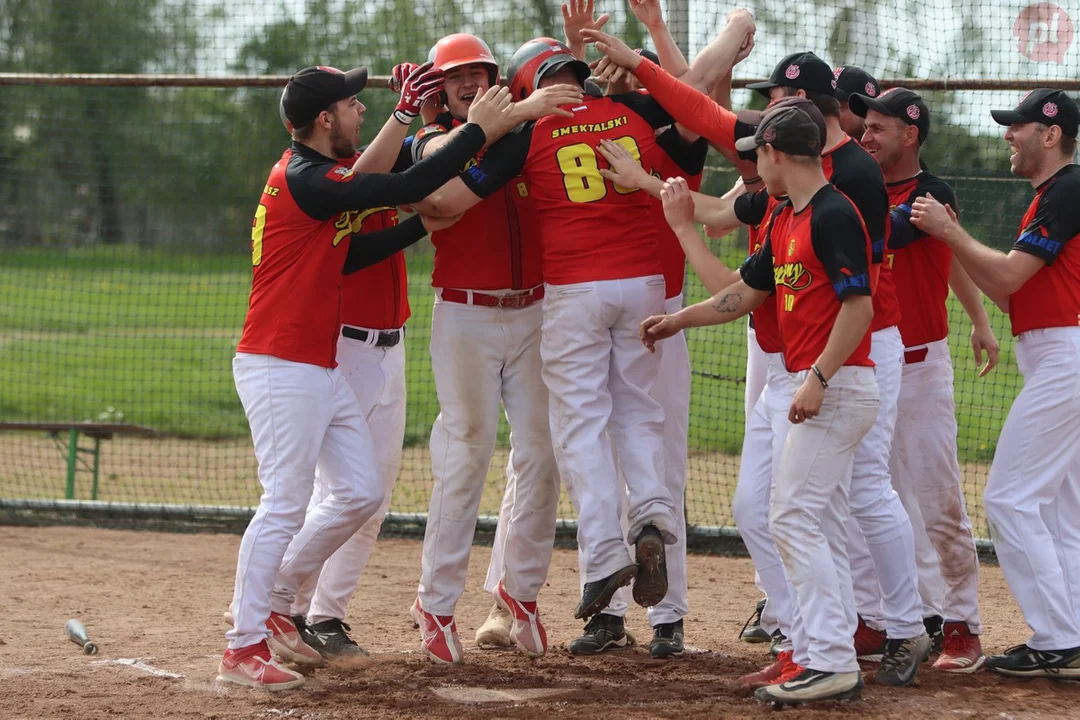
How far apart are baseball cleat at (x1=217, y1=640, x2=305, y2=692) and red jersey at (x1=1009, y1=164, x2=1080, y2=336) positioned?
3.34 m

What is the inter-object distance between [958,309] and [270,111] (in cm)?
977

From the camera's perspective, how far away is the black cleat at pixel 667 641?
5.62m

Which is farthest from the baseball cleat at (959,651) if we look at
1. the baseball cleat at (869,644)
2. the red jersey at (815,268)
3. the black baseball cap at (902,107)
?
the black baseball cap at (902,107)

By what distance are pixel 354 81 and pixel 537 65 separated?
0.78 meters

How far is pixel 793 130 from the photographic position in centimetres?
442

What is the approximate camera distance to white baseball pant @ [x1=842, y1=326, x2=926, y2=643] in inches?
192

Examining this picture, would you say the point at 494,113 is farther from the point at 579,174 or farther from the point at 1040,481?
the point at 1040,481

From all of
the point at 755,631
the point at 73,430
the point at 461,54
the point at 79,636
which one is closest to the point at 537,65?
the point at 461,54

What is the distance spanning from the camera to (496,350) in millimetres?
5496

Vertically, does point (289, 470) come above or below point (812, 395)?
below

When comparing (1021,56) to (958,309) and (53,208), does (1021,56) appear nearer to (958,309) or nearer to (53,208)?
(958,309)

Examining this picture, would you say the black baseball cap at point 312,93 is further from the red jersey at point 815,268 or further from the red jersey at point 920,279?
the red jersey at point 920,279

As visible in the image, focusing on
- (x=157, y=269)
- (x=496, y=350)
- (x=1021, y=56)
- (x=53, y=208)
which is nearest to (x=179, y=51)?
(x=53, y=208)

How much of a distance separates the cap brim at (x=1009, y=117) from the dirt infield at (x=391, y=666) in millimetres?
2298
